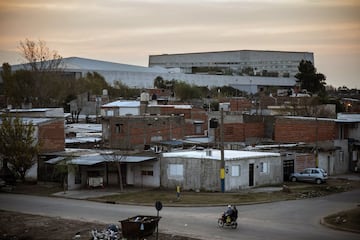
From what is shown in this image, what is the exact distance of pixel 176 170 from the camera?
Answer: 3850 cm

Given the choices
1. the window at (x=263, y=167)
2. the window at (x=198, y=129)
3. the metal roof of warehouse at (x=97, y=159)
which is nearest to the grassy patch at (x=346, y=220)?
the window at (x=263, y=167)

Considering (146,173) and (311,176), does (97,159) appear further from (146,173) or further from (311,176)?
(311,176)

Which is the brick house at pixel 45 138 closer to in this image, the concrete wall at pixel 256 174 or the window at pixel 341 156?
the concrete wall at pixel 256 174

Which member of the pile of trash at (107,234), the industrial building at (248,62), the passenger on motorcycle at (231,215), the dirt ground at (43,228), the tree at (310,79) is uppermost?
the industrial building at (248,62)

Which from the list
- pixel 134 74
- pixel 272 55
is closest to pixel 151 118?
pixel 134 74

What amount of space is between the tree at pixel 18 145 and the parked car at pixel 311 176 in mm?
18548

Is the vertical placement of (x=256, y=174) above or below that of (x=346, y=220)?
above

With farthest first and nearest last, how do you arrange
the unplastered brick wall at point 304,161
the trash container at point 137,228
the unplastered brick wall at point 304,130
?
the unplastered brick wall at point 304,130
the unplastered brick wall at point 304,161
the trash container at point 137,228

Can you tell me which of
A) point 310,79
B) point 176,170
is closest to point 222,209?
point 176,170

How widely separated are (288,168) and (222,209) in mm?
13530

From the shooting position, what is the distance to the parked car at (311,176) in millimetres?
41078

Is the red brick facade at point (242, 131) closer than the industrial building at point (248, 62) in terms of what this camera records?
Yes

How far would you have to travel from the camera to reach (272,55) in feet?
566

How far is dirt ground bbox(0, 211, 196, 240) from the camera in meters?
26.1
